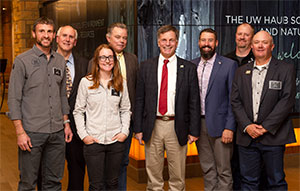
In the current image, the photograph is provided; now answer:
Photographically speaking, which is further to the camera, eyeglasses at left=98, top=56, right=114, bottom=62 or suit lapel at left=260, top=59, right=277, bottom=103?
suit lapel at left=260, top=59, right=277, bottom=103

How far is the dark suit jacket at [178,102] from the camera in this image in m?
3.32

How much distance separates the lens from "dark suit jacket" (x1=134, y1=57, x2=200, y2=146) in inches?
131

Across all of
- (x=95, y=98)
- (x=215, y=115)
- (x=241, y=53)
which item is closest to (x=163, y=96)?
(x=215, y=115)

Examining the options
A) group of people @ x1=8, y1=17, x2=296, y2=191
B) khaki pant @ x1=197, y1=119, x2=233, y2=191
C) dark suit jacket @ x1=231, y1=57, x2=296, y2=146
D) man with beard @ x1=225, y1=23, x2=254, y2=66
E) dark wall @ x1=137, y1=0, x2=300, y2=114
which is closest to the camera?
group of people @ x1=8, y1=17, x2=296, y2=191

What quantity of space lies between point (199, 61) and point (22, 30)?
743 centimetres

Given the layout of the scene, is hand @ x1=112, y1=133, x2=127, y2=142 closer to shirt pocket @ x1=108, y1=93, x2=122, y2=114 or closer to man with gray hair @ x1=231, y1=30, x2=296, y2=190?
shirt pocket @ x1=108, y1=93, x2=122, y2=114

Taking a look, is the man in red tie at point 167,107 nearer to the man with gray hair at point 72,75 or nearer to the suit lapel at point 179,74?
the suit lapel at point 179,74

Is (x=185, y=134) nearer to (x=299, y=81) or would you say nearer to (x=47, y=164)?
(x=47, y=164)

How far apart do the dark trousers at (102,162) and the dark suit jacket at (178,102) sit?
34cm

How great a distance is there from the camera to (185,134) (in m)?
3.36

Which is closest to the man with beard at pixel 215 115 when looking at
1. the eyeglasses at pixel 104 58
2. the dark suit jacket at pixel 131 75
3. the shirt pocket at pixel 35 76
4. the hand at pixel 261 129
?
the hand at pixel 261 129

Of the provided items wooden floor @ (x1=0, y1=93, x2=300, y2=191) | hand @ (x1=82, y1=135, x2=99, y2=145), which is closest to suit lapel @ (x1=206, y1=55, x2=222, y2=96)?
hand @ (x1=82, y1=135, x2=99, y2=145)

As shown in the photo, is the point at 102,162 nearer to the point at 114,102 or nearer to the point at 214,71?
the point at 114,102

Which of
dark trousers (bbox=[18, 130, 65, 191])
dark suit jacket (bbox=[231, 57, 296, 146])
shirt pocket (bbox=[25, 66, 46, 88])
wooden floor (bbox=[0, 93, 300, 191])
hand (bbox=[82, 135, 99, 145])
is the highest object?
shirt pocket (bbox=[25, 66, 46, 88])
